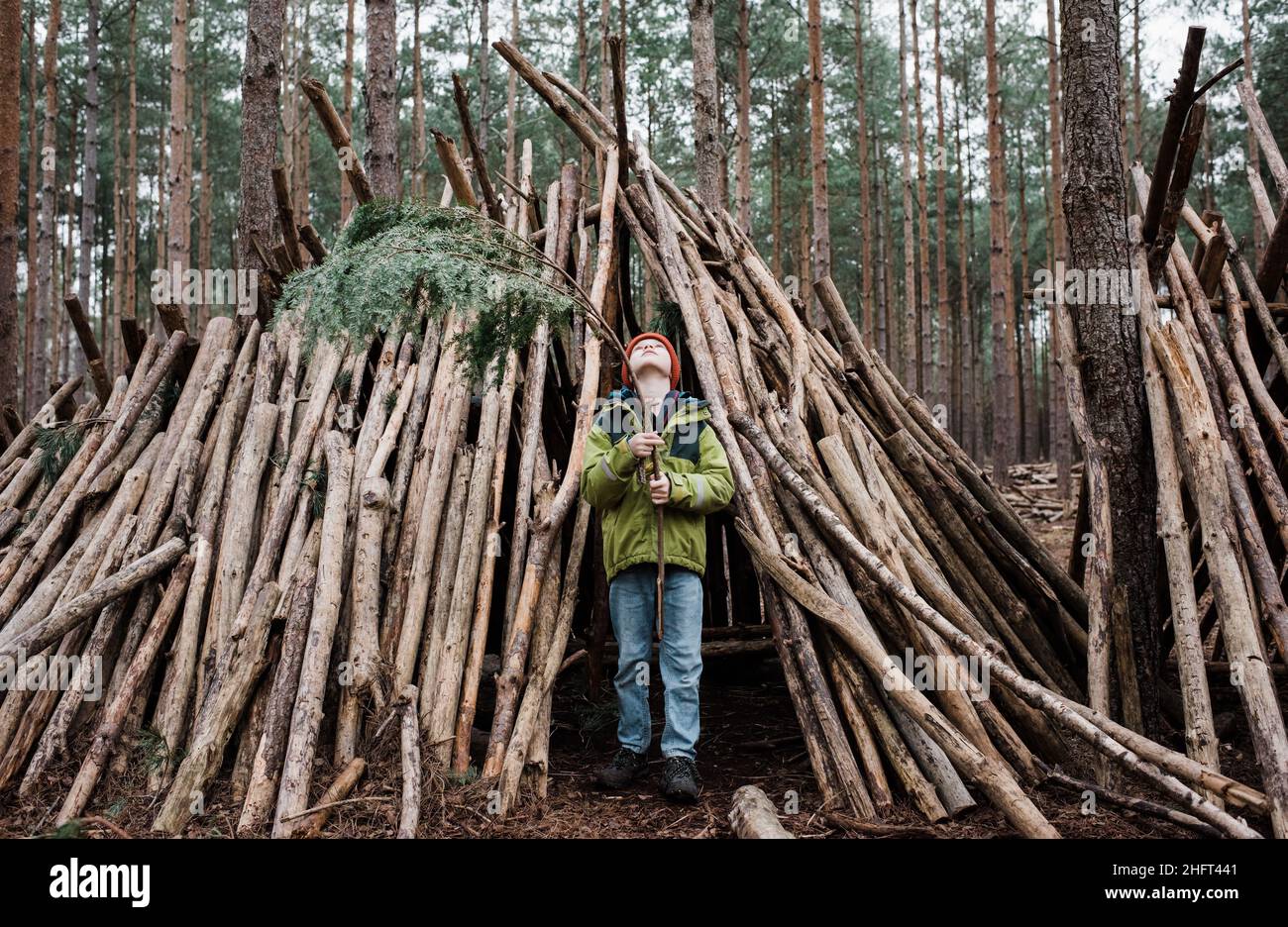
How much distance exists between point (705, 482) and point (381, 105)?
517cm

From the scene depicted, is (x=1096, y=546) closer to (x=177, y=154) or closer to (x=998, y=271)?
(x=998, y=271)

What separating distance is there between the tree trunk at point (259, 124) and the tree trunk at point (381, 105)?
0.71 m

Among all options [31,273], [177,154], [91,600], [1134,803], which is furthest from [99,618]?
[31,273]

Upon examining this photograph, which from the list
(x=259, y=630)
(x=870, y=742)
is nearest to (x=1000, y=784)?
(x=870, y=742)

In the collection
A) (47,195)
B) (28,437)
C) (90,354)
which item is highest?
(47,195)

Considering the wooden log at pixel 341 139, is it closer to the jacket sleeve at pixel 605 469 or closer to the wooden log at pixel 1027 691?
the jacket sleeve at pixel 605 469

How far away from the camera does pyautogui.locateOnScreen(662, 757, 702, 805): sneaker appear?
11.1ft

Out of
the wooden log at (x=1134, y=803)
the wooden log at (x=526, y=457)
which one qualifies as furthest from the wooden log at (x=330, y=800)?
the wooden log at (x=1134, y=803)

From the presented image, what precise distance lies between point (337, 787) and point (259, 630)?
768mm

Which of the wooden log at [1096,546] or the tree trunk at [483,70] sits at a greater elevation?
the tree trunk at [483,70]

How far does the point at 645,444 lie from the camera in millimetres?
3314

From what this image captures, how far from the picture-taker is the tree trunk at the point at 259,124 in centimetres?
620
